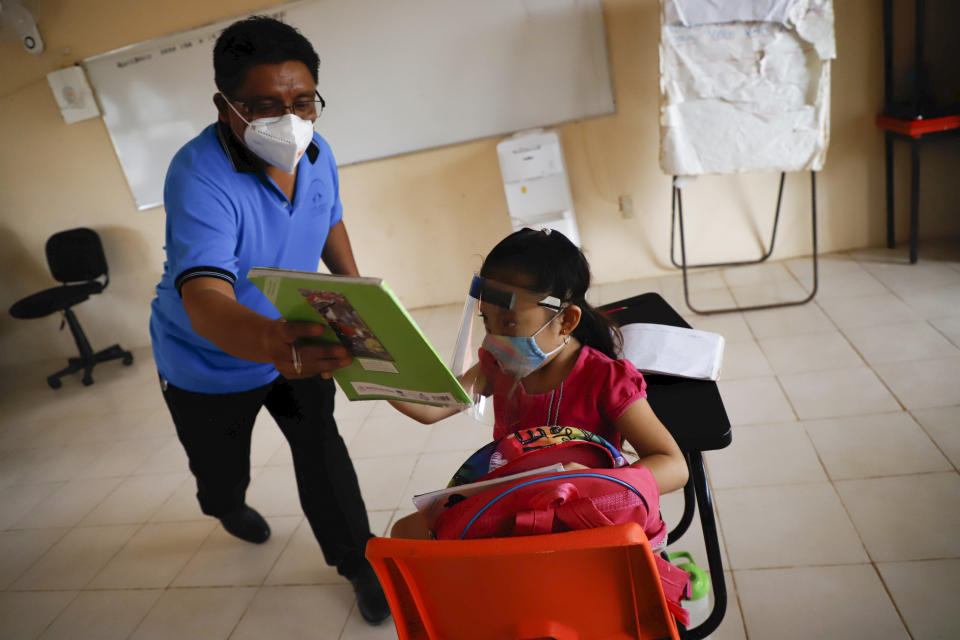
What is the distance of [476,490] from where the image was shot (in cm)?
80

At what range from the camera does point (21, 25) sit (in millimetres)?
3650

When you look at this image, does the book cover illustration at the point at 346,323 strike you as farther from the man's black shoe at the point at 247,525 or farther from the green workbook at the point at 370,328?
the man's black shoe at the point at 247,525

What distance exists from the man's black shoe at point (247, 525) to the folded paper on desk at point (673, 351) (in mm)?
1489

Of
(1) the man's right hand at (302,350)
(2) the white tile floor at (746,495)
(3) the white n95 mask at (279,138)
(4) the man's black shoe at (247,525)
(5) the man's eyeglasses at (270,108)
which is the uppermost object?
(5) the man's eyeglasses at (270,108)

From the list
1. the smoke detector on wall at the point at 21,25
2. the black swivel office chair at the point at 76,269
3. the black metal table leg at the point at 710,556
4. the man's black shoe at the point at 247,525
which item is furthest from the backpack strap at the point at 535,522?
the smoke detector on wall at the point at 21,25

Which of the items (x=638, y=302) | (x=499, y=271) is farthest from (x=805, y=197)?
(x=499, y=271)

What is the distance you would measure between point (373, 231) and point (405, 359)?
308 centimetres

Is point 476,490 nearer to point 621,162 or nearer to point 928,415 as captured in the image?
point 928,415

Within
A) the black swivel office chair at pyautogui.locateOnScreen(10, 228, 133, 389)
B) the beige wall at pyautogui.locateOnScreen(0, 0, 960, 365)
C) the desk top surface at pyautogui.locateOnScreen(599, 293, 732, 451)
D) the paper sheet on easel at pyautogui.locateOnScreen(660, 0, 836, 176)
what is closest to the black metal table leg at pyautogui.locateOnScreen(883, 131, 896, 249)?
the beige wall at pyautogui.locateOnScreen(0, 0, 960, 365)

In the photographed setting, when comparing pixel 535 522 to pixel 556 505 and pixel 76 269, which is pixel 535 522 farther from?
pixel 76 269

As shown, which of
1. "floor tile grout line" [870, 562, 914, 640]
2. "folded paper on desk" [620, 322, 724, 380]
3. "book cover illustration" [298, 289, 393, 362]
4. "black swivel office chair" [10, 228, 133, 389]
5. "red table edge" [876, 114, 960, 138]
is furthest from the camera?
"black swivel office chair" [10, 228, 133, 389]

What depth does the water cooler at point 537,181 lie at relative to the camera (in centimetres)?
319

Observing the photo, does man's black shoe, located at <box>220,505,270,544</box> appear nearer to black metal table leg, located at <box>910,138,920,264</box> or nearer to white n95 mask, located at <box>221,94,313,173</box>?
white n95 mask, located at <box>221,94,313,173</box>

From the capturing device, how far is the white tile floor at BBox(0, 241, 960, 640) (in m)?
1.57
